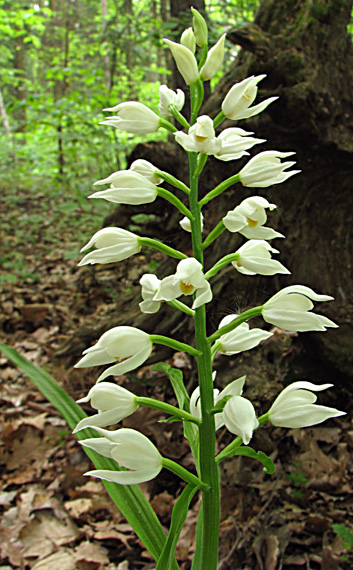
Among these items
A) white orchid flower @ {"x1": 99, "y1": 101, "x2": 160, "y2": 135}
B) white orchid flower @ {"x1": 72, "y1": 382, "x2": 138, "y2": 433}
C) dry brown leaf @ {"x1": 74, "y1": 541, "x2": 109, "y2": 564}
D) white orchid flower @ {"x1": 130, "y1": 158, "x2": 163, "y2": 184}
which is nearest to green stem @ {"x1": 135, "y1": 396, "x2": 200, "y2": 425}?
white orchid flower @ {"x1": 72, "y1": 382, "x2": 138, "y2": 433}

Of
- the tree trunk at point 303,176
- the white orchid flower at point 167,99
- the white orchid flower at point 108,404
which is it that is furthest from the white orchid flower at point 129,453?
the tree trunk at point 303,176

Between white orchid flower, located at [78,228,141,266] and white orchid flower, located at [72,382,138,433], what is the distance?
0.36 m

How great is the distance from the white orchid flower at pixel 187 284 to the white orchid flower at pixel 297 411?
370 mm

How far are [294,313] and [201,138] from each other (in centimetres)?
55

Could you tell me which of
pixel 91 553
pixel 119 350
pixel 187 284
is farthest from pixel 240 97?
pixel 91 553

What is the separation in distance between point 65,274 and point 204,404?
14.5ft

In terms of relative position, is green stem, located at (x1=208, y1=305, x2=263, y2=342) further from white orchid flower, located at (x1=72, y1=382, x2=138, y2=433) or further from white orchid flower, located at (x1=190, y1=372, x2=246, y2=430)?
white orchid flower, located at (x1=72, y1=382, x2=138, y2=433)

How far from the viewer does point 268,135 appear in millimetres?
3006

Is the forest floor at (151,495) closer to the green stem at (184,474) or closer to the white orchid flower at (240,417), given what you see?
the green stem at (184,474)

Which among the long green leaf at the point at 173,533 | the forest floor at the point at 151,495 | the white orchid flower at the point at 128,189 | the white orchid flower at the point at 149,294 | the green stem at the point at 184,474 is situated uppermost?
the white orchid flower at the point at 128,189

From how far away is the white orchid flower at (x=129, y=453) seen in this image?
3.84 ft

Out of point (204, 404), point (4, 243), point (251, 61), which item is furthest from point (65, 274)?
point (204, 404)

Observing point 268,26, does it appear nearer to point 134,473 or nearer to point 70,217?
point 134,473

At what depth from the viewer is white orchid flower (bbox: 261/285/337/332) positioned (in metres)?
1.24
